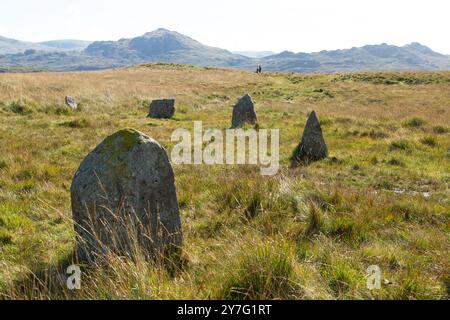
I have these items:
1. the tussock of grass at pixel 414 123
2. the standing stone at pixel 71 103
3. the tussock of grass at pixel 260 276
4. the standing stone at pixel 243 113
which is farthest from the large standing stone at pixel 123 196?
the standing stone at pixel 71 103

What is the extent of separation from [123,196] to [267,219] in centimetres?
278

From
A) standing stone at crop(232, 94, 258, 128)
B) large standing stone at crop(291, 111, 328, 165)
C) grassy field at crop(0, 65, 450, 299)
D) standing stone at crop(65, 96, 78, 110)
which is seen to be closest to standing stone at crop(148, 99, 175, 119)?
grassy field at crop(0, 65, 450, 299)

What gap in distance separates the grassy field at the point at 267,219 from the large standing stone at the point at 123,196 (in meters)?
0.45

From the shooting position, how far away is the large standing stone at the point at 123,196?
525 centimetres

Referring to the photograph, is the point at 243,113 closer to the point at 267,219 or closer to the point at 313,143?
the point at 313,143

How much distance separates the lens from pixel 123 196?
17.4 feet

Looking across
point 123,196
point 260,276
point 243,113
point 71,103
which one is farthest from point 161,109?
point 260,276

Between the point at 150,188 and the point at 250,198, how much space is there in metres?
2.93

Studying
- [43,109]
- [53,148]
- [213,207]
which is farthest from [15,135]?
[213,207]

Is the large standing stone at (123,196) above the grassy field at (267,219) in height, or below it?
above

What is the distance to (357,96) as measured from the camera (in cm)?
3750

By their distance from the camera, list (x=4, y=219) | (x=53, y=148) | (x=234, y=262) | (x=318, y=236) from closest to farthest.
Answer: (x=234, y=262)
(x=318, y=236)
(x=4, y=219)
(x=53, y=148)

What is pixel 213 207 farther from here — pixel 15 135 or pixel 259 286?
pixel 15 135

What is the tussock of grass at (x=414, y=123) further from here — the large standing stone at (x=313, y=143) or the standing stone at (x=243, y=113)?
Result: the large standing stone at (x=313, y=143)
